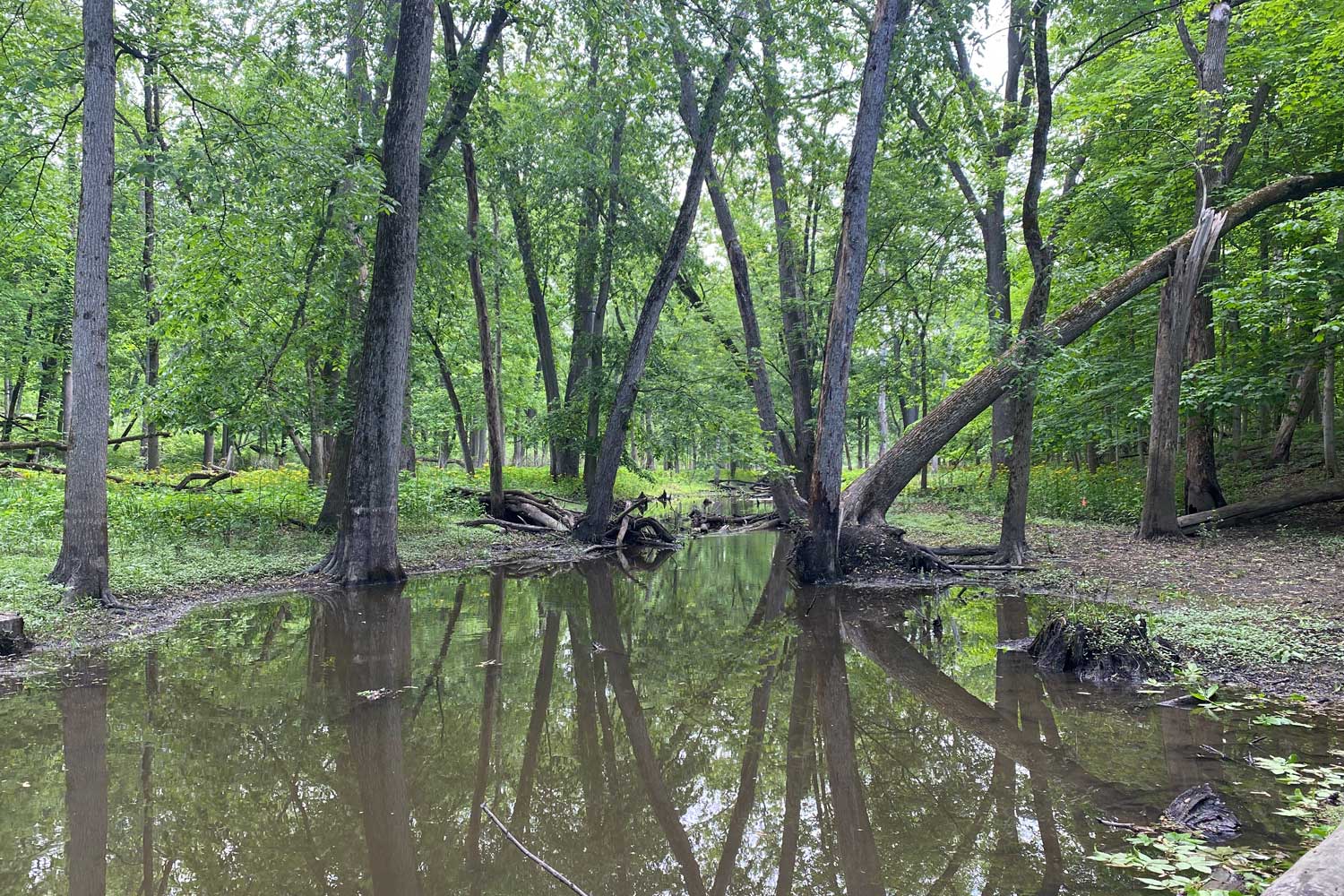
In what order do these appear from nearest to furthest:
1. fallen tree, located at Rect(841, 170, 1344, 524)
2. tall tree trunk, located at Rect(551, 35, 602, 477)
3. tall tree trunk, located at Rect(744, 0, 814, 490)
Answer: fallen tree, located at Rect(841, 170, 1344, 524) → tall tree trunk, located at Rect(744, 0, 814, 490) → tall tree trunk, located at Rect(551, 35, 602, 477)

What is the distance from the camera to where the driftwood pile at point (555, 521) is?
15.0 m

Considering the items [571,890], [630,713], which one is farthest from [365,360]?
[571,890]

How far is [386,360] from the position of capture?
31.9 ft

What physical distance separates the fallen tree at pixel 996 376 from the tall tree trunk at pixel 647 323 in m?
4.60

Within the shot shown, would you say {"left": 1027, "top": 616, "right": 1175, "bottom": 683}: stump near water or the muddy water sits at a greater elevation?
{"left": 1027, "top": 616, "right": 1175, "bottom": 683}: stump near water

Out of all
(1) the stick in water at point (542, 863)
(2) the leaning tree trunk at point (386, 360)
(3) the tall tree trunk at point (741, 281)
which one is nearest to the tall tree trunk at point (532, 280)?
(3) the tall tree trunk at point (741, 281)

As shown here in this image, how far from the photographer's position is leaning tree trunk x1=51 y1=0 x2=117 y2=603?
278 inches

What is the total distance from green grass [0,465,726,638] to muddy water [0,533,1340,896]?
209cm

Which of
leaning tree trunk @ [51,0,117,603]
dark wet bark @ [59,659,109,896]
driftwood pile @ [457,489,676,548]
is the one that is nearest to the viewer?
dark wet bark @ [59,659,109,896]

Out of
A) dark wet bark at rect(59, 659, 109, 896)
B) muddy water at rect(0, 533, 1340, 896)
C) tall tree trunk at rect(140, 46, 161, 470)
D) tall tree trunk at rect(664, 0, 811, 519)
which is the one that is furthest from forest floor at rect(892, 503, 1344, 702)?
tall tree trunk at rect(140, 46, 161, 470)

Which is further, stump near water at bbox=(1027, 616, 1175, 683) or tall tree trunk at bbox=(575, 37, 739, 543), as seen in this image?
tall tree trunk at bbox=(575, 37, 739, 543)

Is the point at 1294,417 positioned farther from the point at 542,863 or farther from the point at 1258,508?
the point at 542,863

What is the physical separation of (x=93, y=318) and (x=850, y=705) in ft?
26.2

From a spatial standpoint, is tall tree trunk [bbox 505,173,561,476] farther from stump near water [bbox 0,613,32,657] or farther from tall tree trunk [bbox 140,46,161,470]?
stump near water [bbox 0,613,32,657]
